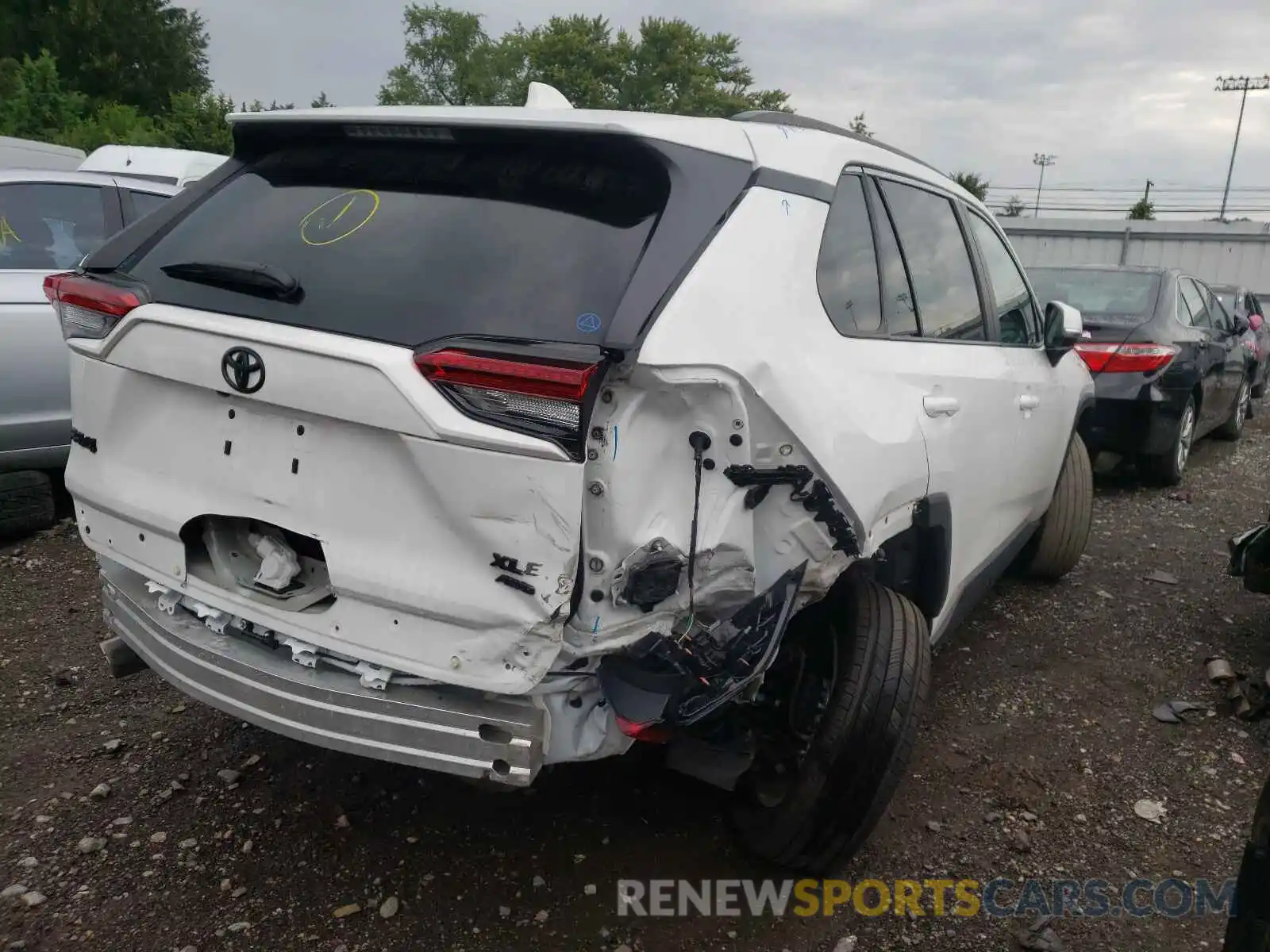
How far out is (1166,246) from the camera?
2398cm

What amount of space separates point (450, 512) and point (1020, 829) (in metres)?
2.07

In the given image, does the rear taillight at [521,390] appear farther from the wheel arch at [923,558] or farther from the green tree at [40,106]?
the green tree at [40,106]

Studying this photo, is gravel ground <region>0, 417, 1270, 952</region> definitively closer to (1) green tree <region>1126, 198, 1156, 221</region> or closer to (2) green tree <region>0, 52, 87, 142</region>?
(2) green tree <region>0, 52, 87, 142</region>

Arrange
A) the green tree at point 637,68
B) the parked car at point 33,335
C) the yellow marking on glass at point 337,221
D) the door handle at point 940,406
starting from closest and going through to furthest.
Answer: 1. the yellow marking on glass at point 337,221
2. the door handle at point 940,406
3. the parked car at point 33,335
4. the green tree at point 637,68

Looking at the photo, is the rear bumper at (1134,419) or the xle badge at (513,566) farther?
the rear bumper at (1134,419)

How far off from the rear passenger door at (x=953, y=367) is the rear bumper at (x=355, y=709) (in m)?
1.43

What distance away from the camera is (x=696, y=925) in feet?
7.72

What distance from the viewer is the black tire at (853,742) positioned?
230cm

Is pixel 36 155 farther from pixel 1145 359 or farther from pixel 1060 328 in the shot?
pixel 1145 359

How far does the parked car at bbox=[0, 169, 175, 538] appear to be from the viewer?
4.45m

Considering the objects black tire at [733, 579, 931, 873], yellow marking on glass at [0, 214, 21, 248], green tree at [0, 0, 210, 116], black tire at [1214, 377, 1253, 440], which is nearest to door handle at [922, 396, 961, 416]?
black tire at [733, 579, 931, 873]

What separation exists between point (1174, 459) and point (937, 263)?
4801 millimetres

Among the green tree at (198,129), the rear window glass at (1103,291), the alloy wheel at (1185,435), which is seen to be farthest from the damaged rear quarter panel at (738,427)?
the green tree at (198,129)

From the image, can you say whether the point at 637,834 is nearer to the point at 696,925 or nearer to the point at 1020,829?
the point at 696,925
